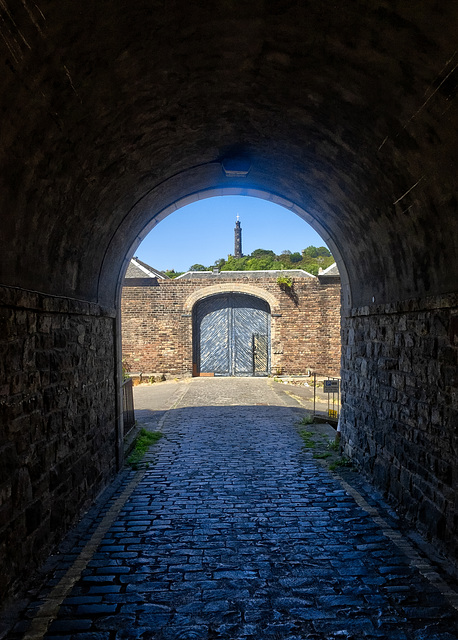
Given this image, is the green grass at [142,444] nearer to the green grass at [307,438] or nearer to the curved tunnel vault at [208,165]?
the curved tunnel vault at [208,165]

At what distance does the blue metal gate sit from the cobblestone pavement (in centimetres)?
1556

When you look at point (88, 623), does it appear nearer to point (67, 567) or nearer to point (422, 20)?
point (67, 567)

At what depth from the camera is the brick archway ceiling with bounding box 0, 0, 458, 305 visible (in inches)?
128

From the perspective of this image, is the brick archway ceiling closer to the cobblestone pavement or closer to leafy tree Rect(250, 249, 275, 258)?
the cobblestone pavement

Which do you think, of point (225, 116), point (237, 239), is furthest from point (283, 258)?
point (225, 116)

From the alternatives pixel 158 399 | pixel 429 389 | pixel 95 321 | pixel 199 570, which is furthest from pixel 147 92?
pixel 158 399

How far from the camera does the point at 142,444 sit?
9.24 m

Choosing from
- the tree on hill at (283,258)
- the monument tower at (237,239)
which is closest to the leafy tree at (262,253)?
the tree on hill at (283,258)

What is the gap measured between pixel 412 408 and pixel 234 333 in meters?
18.0

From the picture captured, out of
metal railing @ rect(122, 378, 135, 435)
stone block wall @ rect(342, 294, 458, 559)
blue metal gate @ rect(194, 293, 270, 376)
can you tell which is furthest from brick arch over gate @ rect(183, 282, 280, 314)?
stone block wall @ rect(342, 294, 458, 559)

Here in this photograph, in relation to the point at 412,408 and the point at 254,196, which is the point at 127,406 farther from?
the point at 412,408

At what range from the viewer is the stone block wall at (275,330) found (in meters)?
22.0

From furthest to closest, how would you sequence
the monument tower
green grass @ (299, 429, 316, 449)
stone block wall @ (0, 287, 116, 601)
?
the monument tower
green grass @ (299, 429, 316, 449)
stone block wall @ (0, 287, 116, 601)

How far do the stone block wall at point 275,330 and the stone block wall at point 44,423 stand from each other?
15.4m
